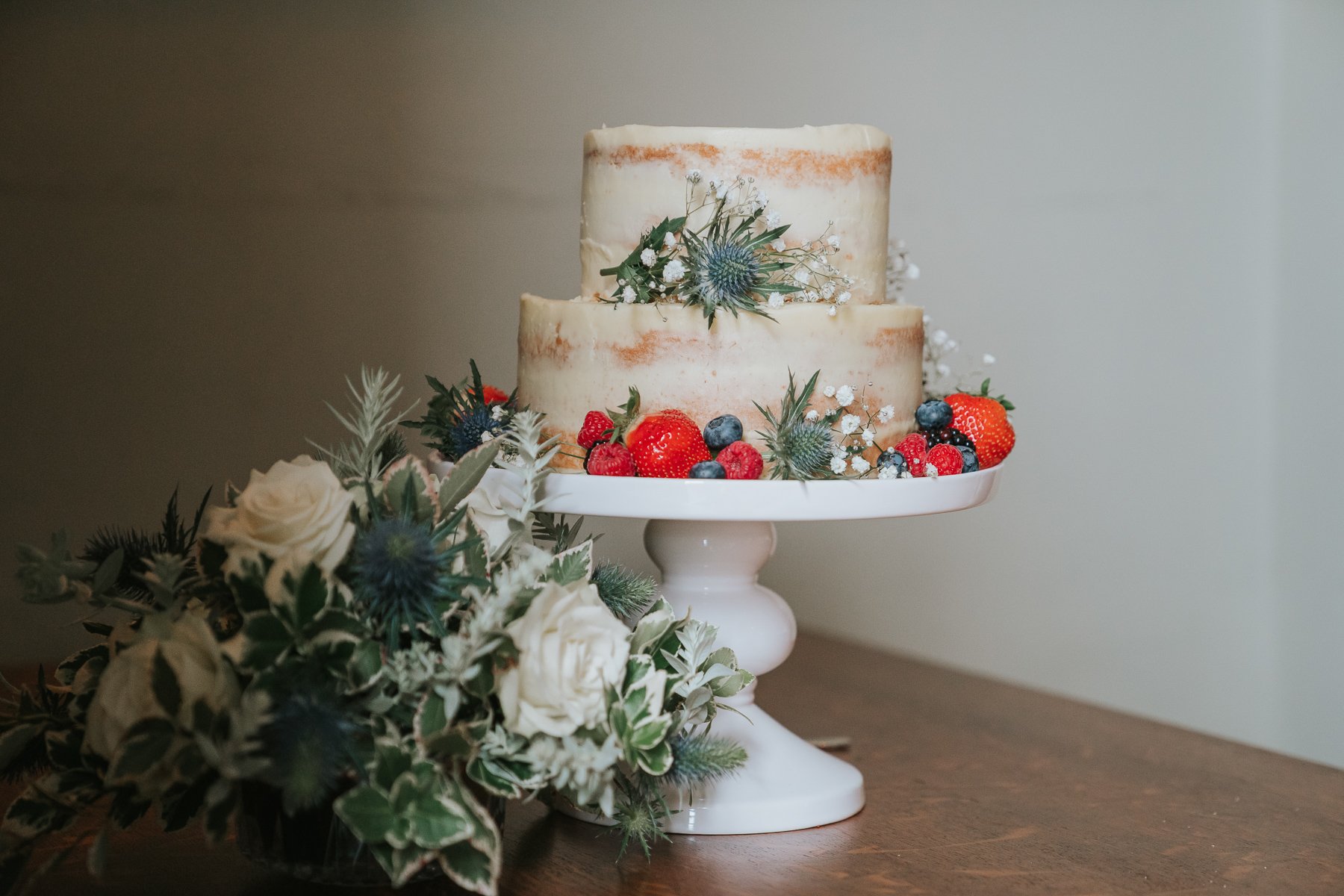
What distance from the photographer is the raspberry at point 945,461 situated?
130 cm

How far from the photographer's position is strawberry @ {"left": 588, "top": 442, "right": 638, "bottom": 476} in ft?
4.00

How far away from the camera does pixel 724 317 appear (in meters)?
1.28

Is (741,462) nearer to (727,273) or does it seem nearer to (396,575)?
(727,273)

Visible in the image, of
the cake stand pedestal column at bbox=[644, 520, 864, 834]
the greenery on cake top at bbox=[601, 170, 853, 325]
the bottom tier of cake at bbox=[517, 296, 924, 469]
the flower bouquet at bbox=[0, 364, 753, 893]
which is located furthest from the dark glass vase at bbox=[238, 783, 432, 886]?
the greenery on cake top at bbox=[601, 170, 853, 325]

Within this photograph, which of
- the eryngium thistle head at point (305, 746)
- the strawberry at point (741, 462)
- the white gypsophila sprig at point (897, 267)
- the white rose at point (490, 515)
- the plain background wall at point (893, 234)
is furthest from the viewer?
the plain background wall at point (893, 234)

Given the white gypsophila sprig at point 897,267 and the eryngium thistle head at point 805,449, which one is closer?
the eryngium thistle head at point 805,449

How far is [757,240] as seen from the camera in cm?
129

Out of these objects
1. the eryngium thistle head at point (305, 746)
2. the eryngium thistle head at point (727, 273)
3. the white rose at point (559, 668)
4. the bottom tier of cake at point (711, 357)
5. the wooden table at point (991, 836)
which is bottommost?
the wooden table at point (991, 836)

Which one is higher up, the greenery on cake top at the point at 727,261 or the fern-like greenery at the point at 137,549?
the greenery on cake top at the point at 727,261

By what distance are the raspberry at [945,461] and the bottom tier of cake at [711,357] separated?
0.06 meters

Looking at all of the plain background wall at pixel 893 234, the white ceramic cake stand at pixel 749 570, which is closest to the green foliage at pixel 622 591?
the white ceramic cake stand at pixel 749 570

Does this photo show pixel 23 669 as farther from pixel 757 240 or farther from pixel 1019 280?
pixel 1019 280

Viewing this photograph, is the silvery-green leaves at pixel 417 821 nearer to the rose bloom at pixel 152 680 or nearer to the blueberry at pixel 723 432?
the rose bloom at pixel 152 680

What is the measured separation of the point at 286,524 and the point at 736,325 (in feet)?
1.71
